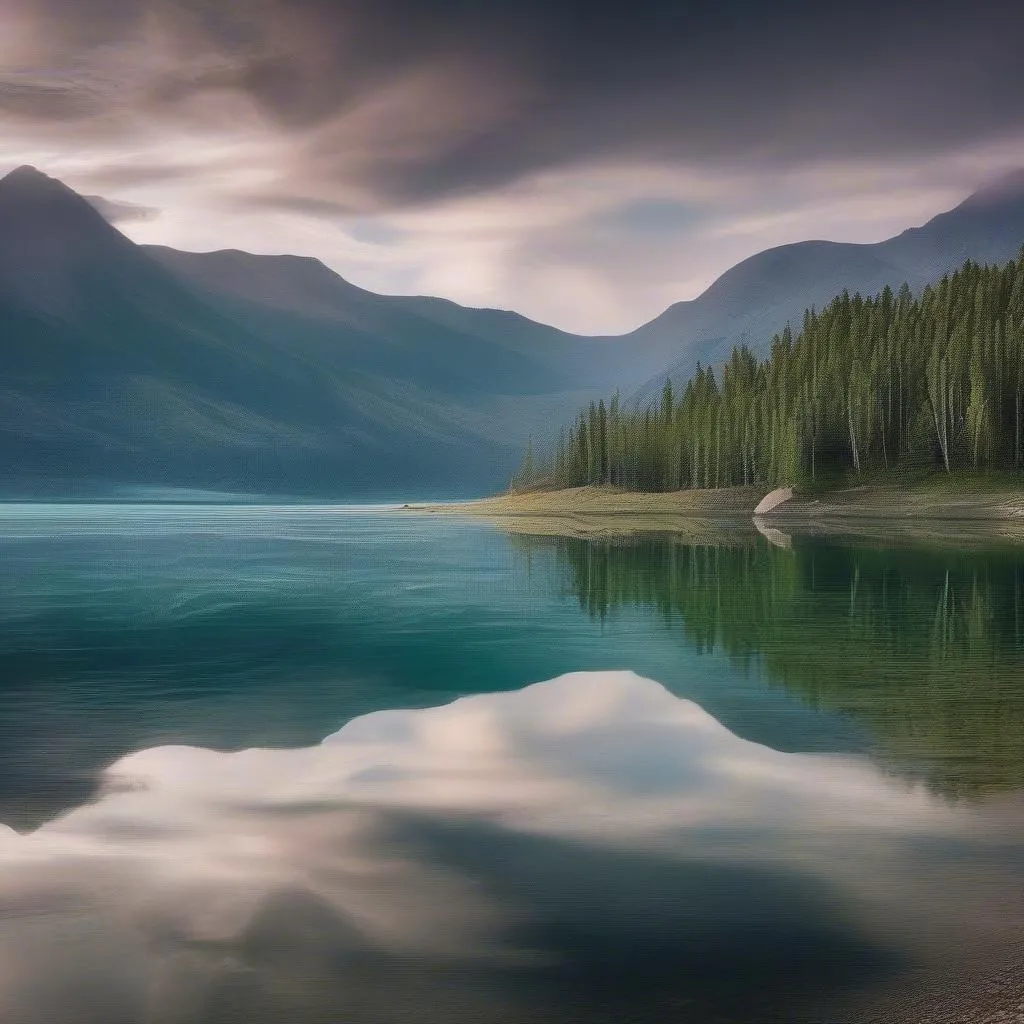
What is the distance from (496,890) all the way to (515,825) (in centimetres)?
189

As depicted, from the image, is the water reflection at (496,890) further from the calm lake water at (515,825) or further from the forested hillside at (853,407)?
the forested hillside at (853,407)

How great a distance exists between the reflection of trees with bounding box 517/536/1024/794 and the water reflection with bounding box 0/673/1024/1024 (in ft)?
7.68

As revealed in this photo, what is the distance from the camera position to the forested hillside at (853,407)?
428 feet

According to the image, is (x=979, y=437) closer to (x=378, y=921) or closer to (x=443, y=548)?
(x=443, y=548)

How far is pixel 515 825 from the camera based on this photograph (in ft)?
35.7

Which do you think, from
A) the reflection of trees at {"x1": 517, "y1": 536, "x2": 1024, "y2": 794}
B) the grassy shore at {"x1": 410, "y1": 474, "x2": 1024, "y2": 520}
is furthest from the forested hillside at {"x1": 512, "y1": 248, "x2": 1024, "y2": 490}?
the reflection of trees at {"x1": 517, "y1": 536, "x2": 1024, "y2": 794}

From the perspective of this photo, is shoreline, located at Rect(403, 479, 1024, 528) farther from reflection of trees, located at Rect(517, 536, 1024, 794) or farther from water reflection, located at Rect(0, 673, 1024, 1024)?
water reflection, located at Rect(0, 673, 1024, 1024)

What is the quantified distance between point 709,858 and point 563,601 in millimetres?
23410

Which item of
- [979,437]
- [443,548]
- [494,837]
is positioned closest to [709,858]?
[494,837]

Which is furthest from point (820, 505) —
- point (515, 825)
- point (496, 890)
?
point (496, 890)

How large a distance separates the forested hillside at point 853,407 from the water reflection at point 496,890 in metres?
123

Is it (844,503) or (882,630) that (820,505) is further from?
(882,630)

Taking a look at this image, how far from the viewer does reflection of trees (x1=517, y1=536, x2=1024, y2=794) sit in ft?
47.8

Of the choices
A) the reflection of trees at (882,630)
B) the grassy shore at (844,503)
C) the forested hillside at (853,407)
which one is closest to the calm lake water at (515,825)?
the reflection of trees at (882,630)
